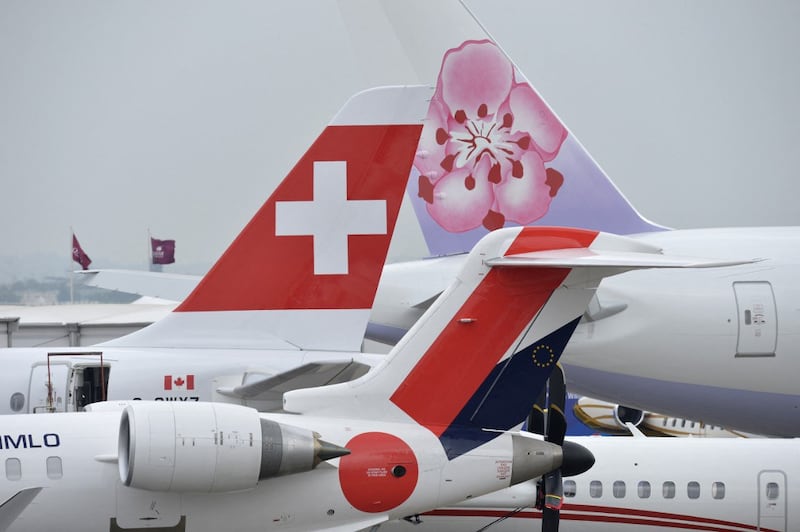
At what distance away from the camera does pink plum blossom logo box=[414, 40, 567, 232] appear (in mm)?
13359

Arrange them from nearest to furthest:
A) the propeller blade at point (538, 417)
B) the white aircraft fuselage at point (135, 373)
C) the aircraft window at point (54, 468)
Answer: the aircraft window at point (54, 468), the propeller blade at point (538, 417), the white aircraft fuselage at point (135, 373)

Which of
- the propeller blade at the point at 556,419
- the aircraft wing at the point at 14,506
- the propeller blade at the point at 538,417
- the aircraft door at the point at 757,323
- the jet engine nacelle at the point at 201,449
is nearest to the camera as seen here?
the jet engine nacelle at the point at 201,449

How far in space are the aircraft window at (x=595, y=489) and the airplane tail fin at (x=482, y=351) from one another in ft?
13.5

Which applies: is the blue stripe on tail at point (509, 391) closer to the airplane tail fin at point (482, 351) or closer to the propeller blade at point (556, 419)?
the airplane tail fin at point (482, 351)

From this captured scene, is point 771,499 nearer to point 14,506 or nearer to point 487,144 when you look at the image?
point 487,144

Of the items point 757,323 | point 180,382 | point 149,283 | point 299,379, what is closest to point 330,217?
point 299,379

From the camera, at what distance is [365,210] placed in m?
11.5

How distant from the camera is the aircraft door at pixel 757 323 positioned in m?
12.0

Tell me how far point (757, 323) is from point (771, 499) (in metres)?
2.55

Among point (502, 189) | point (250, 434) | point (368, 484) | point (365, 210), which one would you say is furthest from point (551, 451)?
point (502, 189)

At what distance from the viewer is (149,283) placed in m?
16.3

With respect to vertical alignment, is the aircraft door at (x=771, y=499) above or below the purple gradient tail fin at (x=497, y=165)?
below

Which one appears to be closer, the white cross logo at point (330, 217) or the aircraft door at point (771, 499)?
the white cross logo at point (330, 217)

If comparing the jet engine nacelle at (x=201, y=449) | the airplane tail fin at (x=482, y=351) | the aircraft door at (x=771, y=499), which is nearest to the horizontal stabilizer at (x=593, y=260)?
the airplane tail fin at (x=482, y=351)
